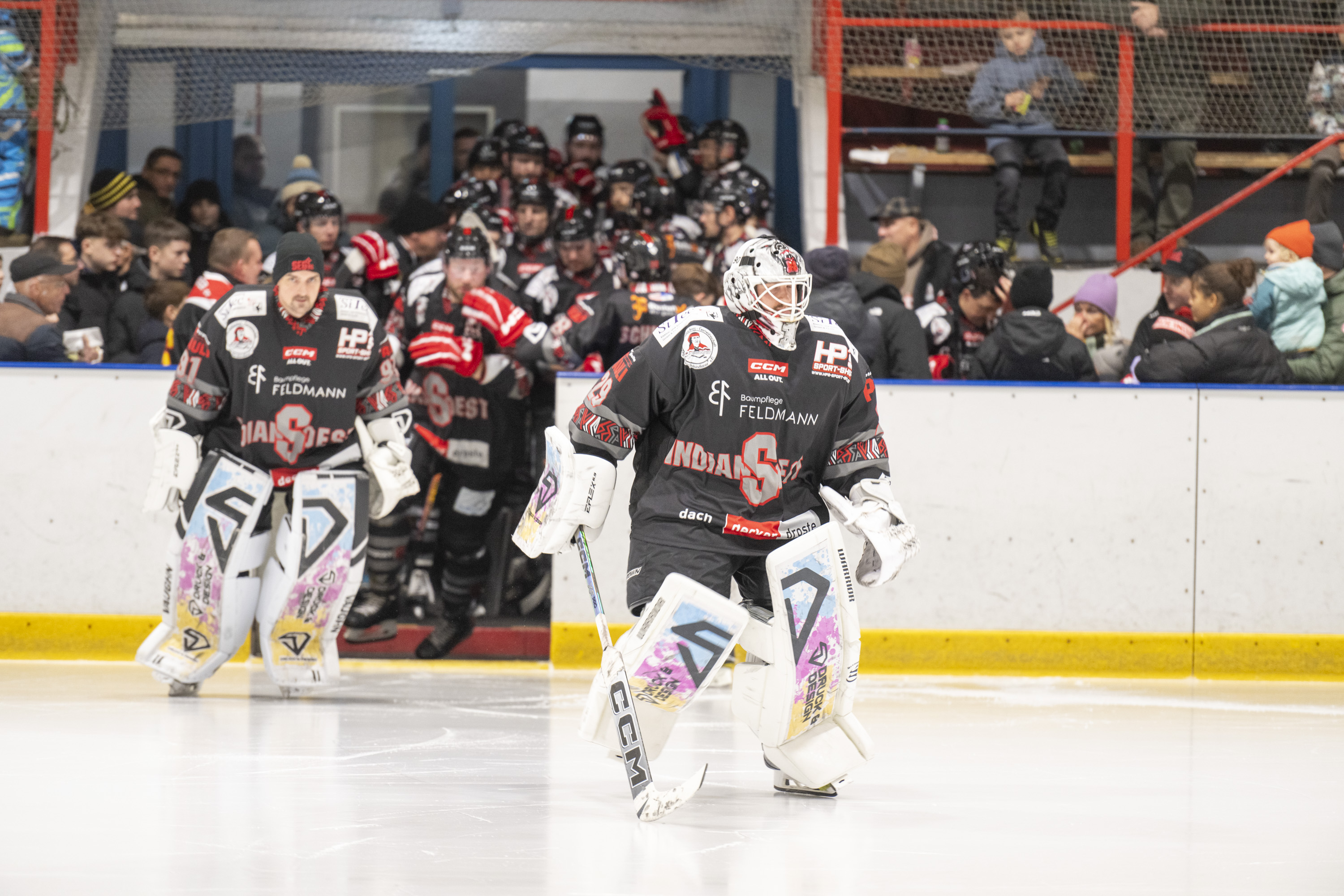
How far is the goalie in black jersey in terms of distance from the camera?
429cm

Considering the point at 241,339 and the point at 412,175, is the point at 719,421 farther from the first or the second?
the point at 412,175

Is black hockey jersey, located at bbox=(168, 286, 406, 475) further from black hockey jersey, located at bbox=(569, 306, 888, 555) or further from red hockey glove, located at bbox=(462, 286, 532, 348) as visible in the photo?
black hockey jersey, located at bbox=(569, 306, 888, 555)

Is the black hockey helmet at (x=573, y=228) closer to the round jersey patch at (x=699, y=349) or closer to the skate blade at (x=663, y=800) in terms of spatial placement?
the round jersey patch at (x=699, y=349)

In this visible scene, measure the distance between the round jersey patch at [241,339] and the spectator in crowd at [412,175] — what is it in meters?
6.24

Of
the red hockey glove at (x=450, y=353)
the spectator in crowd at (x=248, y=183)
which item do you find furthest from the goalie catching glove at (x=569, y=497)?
the spectator in crowd at (x=248, y=183)

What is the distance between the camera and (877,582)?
14.6 feet

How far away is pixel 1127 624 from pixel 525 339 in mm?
2925

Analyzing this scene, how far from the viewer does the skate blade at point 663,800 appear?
13.0 feet

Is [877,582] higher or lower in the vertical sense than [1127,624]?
higher

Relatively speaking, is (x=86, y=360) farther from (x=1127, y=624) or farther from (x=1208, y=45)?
(x=1208, y=45)

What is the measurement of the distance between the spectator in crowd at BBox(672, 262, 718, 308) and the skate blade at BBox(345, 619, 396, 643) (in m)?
1.98

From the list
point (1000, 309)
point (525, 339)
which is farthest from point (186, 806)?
point (1000, 309)

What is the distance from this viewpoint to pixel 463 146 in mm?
11516

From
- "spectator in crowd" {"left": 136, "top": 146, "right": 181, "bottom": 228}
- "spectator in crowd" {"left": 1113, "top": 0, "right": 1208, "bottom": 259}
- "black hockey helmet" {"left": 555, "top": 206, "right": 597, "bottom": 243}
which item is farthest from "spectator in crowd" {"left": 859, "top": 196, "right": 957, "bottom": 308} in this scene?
"spectator in crowd" {"left": 136, "top": 146, "right": 181, "bottom": 228}
